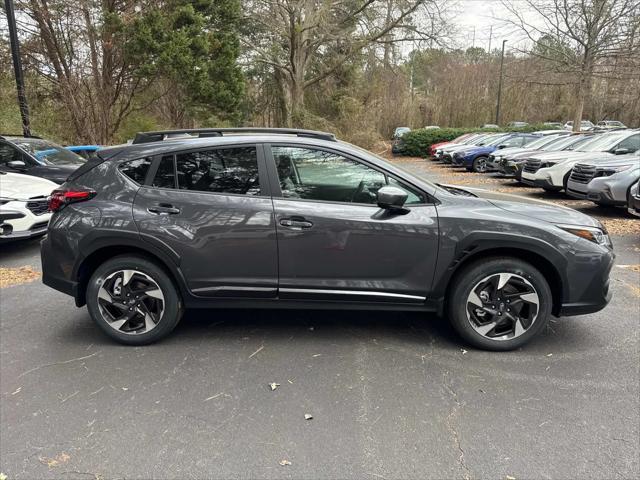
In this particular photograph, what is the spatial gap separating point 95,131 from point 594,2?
18.6 m

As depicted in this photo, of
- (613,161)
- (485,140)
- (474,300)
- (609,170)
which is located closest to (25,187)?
(474,300)

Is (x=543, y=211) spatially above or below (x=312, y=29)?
→ below

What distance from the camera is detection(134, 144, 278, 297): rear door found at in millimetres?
3373

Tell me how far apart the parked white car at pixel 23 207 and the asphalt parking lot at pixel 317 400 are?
2281 millimetres

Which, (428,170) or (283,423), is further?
(428,170)

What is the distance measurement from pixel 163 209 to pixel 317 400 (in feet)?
5.79

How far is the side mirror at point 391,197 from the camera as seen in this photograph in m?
3.18

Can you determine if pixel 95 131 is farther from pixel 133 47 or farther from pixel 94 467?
pixel 94 467

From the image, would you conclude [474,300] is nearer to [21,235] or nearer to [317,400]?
[317,400]

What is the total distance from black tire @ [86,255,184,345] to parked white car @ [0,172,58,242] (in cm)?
326

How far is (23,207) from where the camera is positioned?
6039 millimetres

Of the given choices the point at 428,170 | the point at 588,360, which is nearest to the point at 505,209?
the point at 588,360

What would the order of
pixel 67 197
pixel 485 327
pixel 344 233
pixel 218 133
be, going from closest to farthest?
pixel 344 233 < pixel 485 327 < pixel 67 197 < pixel 218 133

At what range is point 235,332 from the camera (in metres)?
3.82
